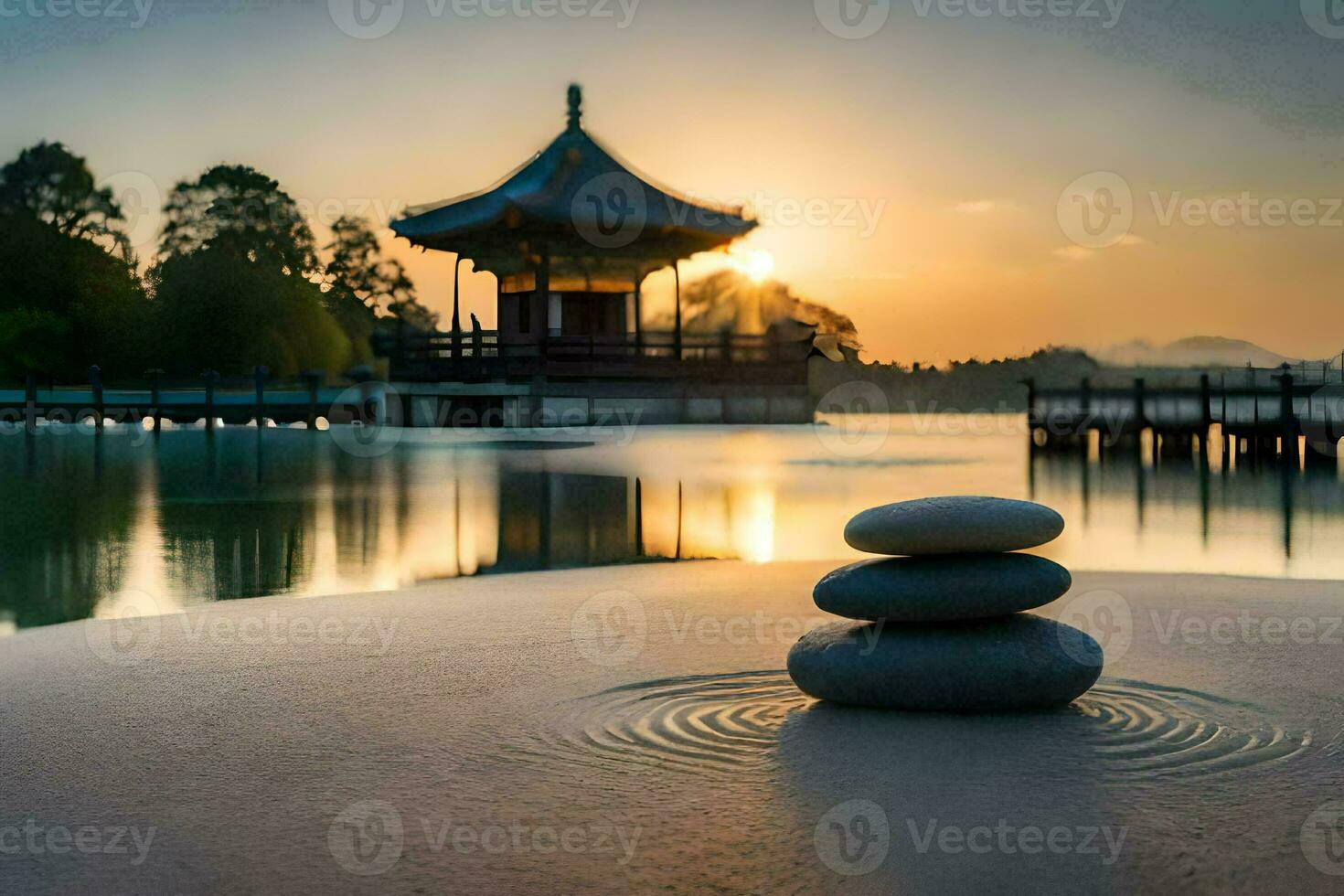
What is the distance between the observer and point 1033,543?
588cm

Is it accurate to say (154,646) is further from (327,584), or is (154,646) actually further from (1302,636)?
(1302,636)

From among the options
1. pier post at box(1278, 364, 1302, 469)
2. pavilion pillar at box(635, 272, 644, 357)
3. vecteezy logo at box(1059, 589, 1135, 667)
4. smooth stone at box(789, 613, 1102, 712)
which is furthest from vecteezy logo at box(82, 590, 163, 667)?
pavilion pillar at box(635, 272, 644, 357)

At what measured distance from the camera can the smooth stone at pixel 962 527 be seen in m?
5.78

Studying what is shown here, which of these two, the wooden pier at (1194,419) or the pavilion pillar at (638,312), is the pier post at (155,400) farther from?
the wooden pier at (1194,419)

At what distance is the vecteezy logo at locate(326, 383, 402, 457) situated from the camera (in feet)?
124

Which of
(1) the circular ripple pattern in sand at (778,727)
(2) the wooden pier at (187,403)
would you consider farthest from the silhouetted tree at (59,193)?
(1) the circular ripple pattern in sand at (778,727)

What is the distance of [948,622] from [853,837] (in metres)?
2.16

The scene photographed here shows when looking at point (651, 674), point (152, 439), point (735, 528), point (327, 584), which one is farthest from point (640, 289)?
point (651, 674)

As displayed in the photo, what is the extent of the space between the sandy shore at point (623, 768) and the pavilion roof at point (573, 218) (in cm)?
3456

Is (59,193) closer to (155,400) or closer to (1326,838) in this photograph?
(155,400)

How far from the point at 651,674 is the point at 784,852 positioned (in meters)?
2.37

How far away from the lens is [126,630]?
7.50m

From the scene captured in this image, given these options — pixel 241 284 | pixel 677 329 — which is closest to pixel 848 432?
pixel 677 329

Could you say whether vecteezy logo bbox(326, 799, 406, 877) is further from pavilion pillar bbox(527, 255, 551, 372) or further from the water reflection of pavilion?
pavilion pillar bbox(527, 255, 551, 372)
